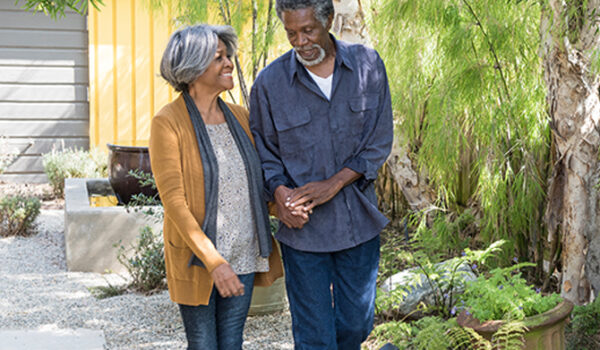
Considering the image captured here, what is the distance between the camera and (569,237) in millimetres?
3438

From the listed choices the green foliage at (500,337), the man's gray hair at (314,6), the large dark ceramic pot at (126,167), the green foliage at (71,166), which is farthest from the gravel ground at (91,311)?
the green foliage at (71,166)

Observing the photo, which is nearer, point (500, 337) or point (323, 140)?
point (323, 140)

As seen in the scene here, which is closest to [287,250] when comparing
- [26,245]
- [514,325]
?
[514,325]

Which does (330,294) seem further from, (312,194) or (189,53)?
(189,53)

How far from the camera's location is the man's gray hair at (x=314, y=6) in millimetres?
2314

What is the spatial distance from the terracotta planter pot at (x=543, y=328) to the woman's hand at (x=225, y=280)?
1.12 meters

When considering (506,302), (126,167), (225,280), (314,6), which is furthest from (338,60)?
(126,167)

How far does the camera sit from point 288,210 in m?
2.40

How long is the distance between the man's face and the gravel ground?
1819mm

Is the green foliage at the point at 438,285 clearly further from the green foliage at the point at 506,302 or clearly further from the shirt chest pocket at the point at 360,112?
the shirt chest pocket at the point at 360,112

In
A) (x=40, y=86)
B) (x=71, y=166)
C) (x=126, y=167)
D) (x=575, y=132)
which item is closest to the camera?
(x=575, y=132)

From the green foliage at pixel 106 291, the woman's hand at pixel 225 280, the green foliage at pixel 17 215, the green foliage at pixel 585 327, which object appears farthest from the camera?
the green foliage at pixel 17 215

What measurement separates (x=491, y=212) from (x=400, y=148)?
1.49 metres

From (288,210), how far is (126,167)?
151 inches
